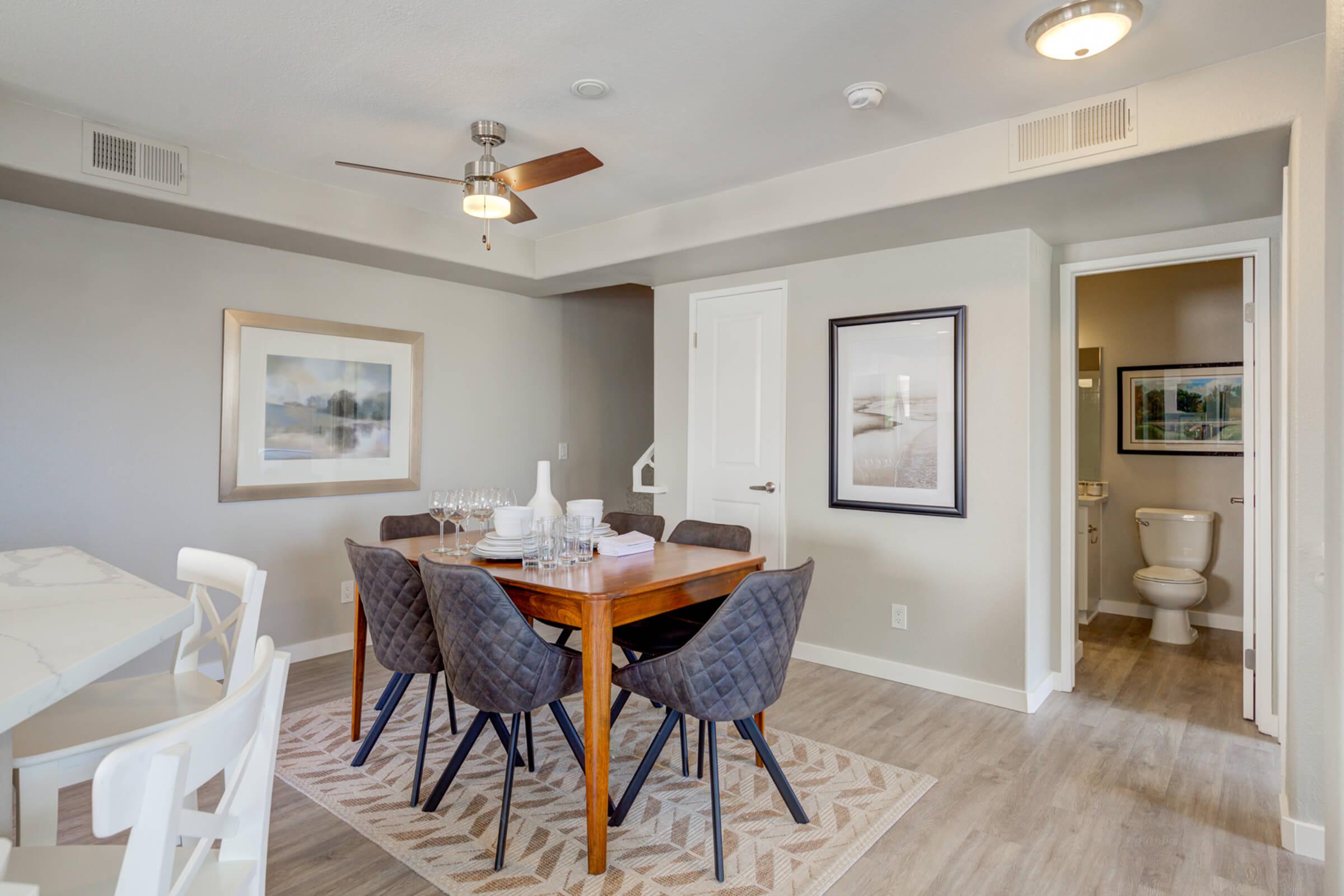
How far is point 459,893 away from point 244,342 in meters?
2.94

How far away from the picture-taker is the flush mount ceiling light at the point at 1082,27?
2.03 metres

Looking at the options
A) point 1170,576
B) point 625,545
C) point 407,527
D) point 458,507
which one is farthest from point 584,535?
point 1170,576

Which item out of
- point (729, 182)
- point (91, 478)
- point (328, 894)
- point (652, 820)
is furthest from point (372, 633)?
point (729, 182)

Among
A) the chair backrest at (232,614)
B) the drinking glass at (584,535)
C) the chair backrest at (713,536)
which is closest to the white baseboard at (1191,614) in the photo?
the chair backrest at (713,536)

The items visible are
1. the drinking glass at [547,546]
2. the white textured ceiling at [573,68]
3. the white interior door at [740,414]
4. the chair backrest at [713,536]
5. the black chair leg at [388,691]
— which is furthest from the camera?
the white interior door at [740,414]

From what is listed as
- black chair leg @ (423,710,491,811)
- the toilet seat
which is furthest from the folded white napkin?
the toilet seat

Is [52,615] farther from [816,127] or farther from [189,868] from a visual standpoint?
[816,127]

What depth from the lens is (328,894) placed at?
196 centimetres

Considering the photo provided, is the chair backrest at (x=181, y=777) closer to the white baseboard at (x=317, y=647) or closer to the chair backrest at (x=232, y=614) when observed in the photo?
the chair backrest at (x=232, y=614)

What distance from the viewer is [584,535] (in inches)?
97.3

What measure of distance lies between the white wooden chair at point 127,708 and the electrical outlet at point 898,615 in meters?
2.99

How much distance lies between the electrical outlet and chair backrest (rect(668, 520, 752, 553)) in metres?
1.06

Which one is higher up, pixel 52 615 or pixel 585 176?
pixel 585 176

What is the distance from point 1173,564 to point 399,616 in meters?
4.70
